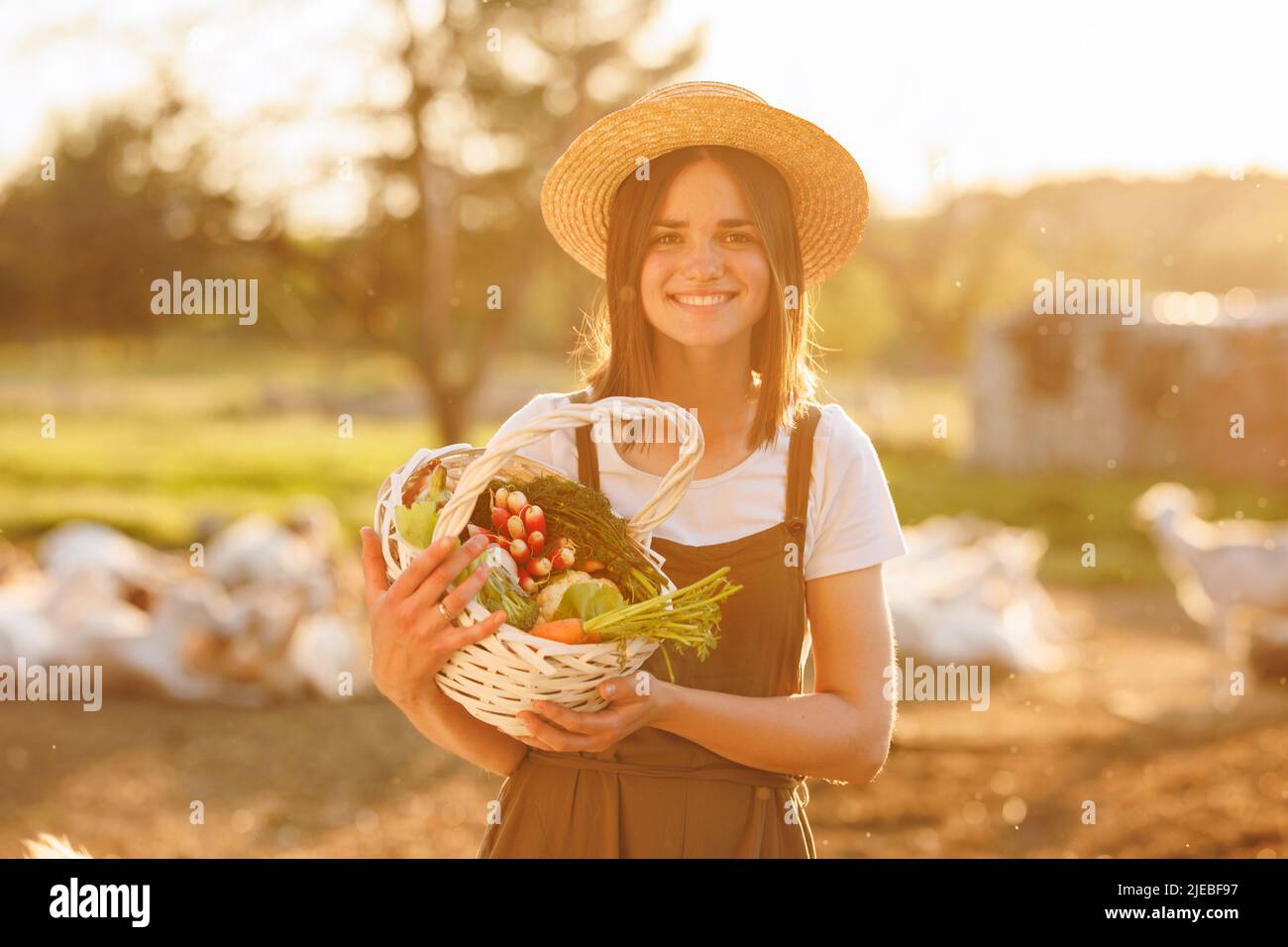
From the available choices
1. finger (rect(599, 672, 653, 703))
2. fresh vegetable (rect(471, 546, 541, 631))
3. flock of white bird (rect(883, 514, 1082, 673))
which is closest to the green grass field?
flock of white bird (rect(883, 514, 1082, 673))

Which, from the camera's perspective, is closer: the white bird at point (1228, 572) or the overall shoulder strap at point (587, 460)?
the overall shoulder strap at point (587, 460)

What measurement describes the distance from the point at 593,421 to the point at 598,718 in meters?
0.47

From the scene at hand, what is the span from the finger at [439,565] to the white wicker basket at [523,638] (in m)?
0.04

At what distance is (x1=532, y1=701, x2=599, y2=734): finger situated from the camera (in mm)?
1865

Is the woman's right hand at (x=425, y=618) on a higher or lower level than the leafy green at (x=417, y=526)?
lower

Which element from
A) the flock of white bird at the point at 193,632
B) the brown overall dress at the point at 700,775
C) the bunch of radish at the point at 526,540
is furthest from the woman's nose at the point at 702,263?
the flock of white bird at the point at 193,632

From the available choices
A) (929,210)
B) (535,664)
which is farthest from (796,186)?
(929,210)

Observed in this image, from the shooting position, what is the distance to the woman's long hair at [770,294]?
2.30 meters

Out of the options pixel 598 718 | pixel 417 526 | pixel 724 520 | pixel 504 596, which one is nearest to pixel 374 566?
pixel 417 526

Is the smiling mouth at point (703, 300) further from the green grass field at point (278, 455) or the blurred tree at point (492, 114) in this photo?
the green grass field at point (278, 455)

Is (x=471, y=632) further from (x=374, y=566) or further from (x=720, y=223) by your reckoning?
(x=720, y=223)

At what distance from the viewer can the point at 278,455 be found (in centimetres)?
2047

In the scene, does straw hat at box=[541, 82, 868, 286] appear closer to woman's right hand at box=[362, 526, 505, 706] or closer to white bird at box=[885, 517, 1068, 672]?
woman's right hand at box=[362, 526, 505, 706]
